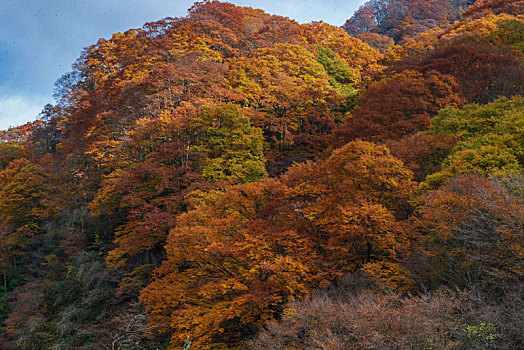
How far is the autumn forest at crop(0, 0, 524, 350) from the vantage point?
8383mm

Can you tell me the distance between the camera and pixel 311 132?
28.7 meters

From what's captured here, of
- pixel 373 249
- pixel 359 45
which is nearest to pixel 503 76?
pixel 373 249

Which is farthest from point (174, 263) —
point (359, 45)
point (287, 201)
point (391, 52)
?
point (359, 45)

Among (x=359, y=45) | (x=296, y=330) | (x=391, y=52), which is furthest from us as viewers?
(x=359, y=45)

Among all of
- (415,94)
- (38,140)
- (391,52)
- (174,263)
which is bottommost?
(174,263)

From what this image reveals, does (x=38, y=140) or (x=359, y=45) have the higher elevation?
(x=38, y=140)

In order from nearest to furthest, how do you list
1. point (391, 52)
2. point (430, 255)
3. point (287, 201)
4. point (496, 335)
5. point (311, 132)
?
1. point (496, 335)
2. point (430, 255)
3. point (287, 201)
4. point (311, 132)
5. point (391, 52)

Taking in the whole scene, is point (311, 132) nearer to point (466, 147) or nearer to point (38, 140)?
point (466, 147)

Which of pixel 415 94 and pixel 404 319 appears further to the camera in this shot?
pixel 415 94

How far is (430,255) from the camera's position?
9195 mm

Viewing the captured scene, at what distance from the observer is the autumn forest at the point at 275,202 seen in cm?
838

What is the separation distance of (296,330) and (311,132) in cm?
2182

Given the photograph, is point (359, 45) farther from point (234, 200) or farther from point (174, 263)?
point (174, 263)

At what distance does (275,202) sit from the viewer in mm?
14852
